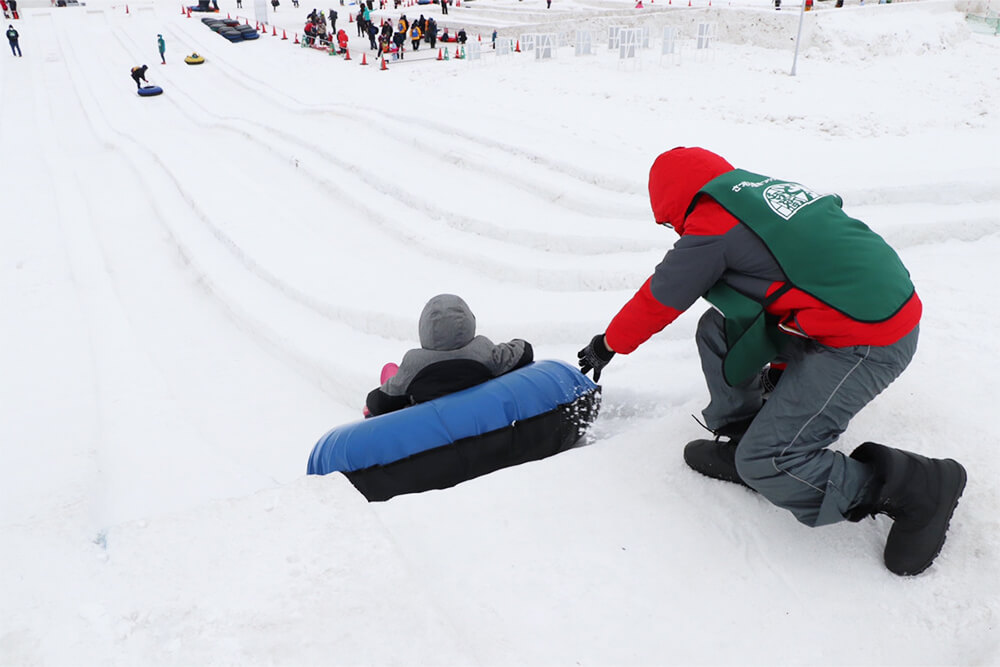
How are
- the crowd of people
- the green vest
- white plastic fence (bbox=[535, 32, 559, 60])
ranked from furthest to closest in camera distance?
the crowd of people
white plastic fence (bbox=[535, 32, 559, 60])
the green vest

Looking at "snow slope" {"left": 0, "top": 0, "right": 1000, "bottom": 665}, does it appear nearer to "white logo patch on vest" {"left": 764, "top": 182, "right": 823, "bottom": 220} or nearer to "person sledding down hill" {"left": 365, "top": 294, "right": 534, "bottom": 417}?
"person sledding down hill" {"left": 365, "top": 294, "right": 534, "bottom": 417}

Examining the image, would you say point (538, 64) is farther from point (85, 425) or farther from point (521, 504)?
point (521, 504)

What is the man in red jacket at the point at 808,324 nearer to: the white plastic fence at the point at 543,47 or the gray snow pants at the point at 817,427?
the gray snow pants at the point at 817,427

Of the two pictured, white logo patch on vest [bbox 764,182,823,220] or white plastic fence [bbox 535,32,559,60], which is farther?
white plastic fence [bbox 535,32,559,60]

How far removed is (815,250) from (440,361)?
166cm

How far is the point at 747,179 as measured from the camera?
2.07 metres

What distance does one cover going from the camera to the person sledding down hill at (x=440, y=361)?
9.94 feet

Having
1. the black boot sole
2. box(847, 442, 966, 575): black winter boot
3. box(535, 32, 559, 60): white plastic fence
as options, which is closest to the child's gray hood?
box(847, 442, 966, 575): black winter boot

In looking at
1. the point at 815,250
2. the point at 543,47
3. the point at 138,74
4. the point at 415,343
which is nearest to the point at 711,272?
the point at 815,250

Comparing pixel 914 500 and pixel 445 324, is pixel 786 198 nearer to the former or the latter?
pixel 914 500

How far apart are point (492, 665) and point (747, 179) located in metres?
1.61

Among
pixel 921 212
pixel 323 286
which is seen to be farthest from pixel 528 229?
pixel 921 212

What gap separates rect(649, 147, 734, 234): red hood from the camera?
214 cm

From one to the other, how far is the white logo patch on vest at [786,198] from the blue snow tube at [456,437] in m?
1.39
